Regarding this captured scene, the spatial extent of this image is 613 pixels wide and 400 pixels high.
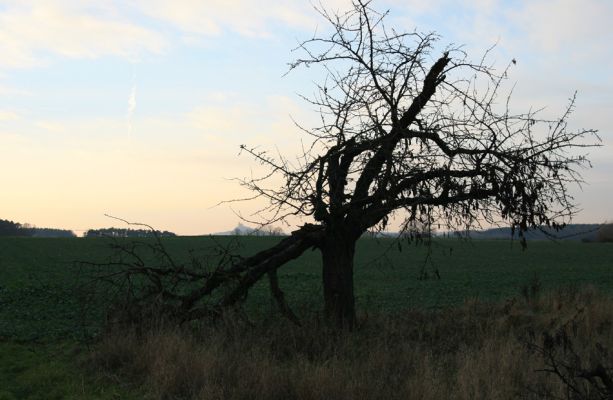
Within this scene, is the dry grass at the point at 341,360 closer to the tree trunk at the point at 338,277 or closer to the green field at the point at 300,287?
the tree trunk at the point at 338,277

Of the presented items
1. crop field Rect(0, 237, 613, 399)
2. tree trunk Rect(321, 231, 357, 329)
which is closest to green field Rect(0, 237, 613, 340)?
crop field Rect(0, 237, 613, 399)

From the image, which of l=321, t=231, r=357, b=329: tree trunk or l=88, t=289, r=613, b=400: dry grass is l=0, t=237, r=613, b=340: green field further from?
l=88, t=289, r=613, b=400: dry grass

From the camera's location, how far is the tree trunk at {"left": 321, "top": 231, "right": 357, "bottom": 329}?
11.2 meters

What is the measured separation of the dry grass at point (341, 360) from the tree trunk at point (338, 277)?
1.53 ft

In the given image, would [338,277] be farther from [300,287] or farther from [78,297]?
[300,287]

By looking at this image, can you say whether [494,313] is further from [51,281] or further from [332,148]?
[51,281]

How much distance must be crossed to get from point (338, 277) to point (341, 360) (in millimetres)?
2876

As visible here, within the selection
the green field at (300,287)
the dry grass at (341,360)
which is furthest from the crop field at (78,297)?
the dry grass at (341,360)

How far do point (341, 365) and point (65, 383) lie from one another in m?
3.77

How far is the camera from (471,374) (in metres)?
7.84

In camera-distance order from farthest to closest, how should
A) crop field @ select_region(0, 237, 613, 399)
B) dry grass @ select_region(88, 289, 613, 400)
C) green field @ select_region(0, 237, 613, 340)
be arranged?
green field @ select_region(0, 237, 613, 340), crop field @ select_region(0, 237, 613, 399), dry grass @ select_region(88, 289, 613, 400)

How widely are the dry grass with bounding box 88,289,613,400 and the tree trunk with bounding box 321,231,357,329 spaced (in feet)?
1.53

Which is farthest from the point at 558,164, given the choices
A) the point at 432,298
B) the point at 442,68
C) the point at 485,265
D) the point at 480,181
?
the point at 485,265

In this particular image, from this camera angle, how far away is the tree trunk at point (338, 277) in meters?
11.2
